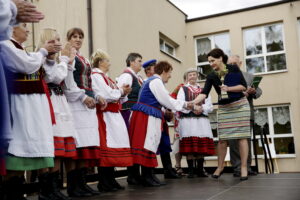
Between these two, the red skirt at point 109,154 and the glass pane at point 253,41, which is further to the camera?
the glass pane at point 253,41

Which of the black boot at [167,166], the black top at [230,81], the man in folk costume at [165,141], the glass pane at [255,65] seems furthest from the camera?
the glass pane at [255,65]

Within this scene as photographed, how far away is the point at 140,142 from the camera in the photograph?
4500 millimetres

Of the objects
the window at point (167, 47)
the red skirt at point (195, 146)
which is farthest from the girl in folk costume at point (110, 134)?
the window at point (167, 47)

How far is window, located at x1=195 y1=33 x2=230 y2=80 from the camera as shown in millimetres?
13500

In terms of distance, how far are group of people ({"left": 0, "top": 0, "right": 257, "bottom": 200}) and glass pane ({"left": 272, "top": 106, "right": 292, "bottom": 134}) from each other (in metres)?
7.34

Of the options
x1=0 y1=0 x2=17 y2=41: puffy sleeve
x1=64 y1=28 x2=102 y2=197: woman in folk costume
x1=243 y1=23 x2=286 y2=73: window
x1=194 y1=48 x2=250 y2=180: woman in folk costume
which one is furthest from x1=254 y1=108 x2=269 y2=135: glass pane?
x1=0 y1=0 x2=17 y2=41: puffy sleeve

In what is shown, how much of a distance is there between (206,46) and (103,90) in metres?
10.3

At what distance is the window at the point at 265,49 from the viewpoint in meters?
12.7

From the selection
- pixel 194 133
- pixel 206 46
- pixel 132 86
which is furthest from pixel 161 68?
pixel 206 46

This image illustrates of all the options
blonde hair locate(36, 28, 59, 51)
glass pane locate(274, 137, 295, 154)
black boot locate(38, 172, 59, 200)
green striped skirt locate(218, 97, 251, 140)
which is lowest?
glass pane locate(274, 137, 295, 154)

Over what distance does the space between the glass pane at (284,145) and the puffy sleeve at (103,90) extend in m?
9.63

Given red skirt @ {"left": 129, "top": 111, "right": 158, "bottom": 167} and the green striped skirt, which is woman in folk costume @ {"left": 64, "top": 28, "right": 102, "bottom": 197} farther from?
the green striped skirt

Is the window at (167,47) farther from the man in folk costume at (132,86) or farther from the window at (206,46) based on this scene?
the man in folk costume at (132,86)

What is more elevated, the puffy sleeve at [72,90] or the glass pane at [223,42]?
the glass pane at [223,42]
